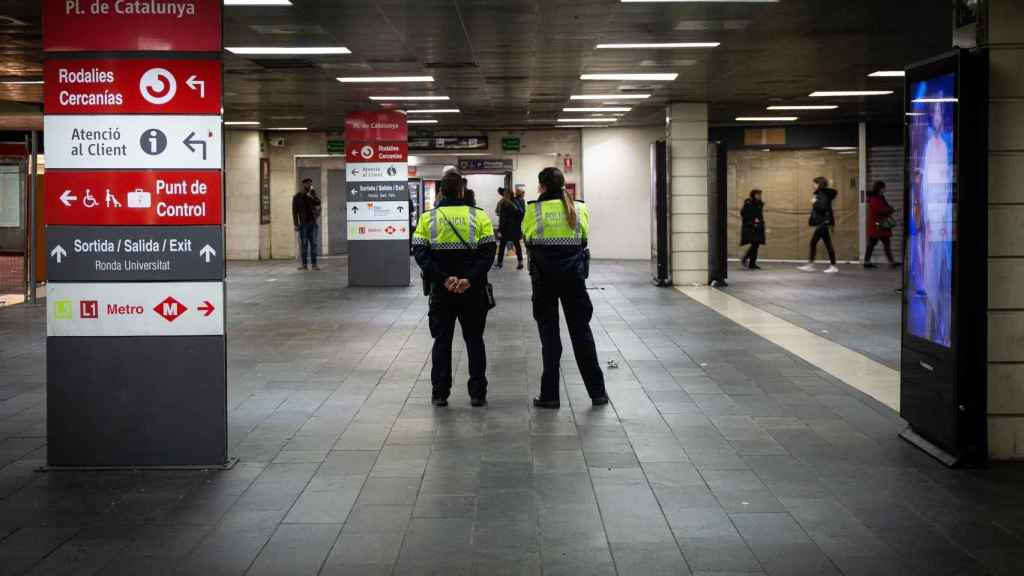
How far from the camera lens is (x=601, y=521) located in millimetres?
5359

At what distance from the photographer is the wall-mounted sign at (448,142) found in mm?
29938

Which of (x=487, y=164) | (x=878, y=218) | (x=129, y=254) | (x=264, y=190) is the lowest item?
(x=129, y=254)

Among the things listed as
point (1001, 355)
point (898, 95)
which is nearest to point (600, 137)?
point (898, 95)

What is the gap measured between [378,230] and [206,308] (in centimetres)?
1389

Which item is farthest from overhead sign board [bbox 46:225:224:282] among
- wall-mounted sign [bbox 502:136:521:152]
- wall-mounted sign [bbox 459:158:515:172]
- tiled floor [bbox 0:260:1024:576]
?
wall-mounted sign [bbox 459:158:515:172]

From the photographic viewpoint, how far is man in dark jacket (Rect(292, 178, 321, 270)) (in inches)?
973

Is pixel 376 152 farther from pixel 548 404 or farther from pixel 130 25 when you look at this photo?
pixel 130 25

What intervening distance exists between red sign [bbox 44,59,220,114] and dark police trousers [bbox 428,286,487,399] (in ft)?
8.47

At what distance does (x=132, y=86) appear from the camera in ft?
20.6

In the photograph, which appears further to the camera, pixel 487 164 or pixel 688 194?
pixel 487 164

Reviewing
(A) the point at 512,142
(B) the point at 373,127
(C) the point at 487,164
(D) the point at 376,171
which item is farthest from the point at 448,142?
(D) the point at 376,171

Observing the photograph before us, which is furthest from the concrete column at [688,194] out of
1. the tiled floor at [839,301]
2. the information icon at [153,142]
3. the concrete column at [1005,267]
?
the information icon at [153,142]

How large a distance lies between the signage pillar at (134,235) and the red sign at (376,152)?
13927mm

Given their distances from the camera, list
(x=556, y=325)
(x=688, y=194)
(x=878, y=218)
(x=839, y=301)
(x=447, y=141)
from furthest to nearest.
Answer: (x=447, y=141) → (x=878, y=218) → (x=688, y=194) → (x=839, y=301) → (x=556, y=325)
